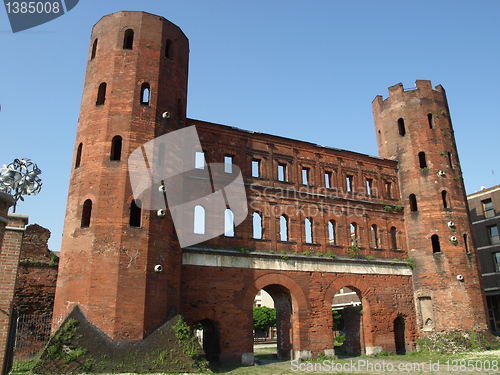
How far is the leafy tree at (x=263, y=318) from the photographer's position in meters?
41.4

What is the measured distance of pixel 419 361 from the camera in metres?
19.2

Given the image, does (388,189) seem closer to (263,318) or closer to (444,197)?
(444,197)

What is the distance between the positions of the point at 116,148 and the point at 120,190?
7.23 feet

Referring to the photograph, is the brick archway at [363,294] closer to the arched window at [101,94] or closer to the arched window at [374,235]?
the arched window at [374,235]

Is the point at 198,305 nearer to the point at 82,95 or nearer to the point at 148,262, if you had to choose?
the point at 148,262

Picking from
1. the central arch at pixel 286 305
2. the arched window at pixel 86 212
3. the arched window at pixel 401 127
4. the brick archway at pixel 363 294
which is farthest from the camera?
the arched window at pixel 401 127

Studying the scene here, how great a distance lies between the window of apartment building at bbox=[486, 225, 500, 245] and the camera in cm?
3435

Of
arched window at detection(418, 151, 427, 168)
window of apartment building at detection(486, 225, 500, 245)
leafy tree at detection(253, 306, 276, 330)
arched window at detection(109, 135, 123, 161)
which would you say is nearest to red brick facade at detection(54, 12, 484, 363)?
arched window at detection(109, 135, 123, 161)

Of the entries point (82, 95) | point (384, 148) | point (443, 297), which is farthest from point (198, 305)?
point (384, 148)

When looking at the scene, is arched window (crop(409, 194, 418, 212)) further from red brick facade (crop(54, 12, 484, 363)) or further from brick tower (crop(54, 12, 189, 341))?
brick tower (crop(54, 12, 189, 341))

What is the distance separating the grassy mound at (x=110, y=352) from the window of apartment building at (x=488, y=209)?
99.4 ft

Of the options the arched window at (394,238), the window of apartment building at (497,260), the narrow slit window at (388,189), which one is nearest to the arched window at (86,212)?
the arched window at (394,238)

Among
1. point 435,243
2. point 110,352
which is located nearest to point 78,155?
point 110,352

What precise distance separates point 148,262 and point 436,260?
52.7 feet
